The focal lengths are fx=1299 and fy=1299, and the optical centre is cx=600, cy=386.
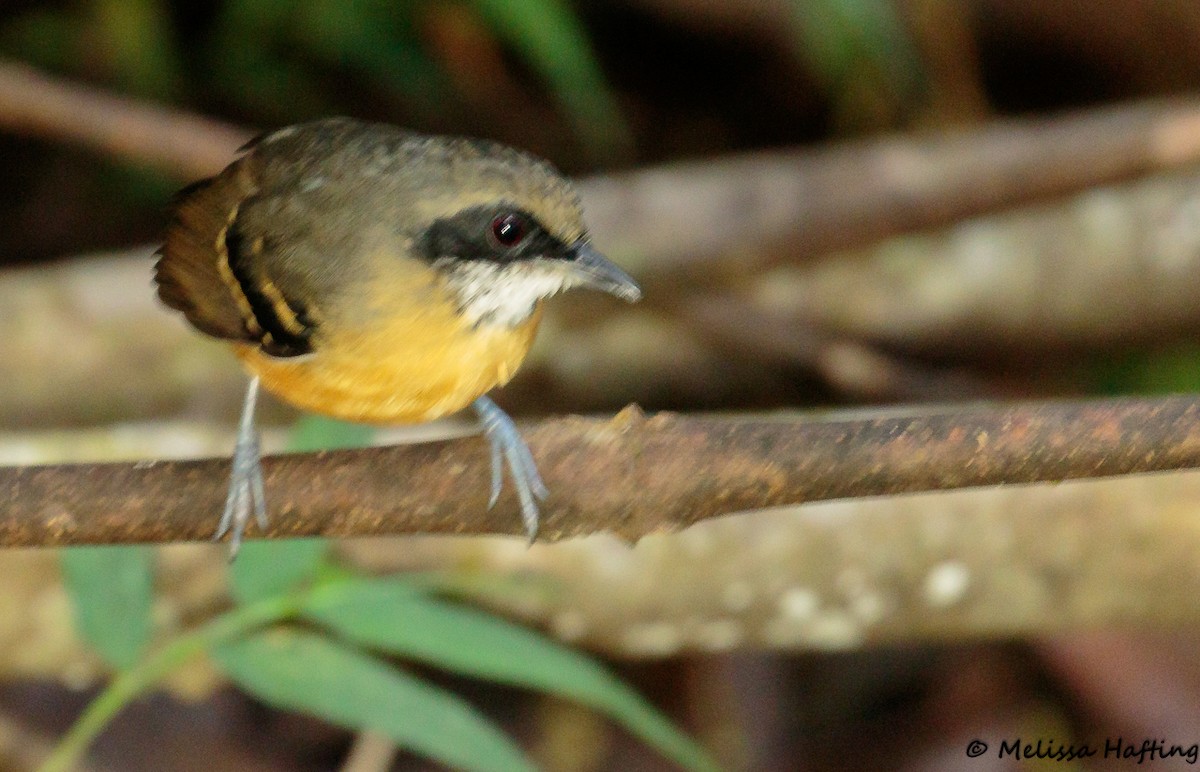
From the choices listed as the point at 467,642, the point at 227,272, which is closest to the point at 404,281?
the point at 227,272

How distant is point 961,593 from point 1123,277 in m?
1.71

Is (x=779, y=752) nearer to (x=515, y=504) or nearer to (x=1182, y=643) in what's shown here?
(x=1182, y=643)

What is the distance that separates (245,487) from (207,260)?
1.59 ft

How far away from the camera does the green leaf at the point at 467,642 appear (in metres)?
2.43

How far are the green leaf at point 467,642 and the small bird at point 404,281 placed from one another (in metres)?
0.34

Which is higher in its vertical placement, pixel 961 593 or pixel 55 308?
pixel 55 308

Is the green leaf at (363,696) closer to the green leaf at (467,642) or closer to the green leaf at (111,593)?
the green leaf at (467,642)

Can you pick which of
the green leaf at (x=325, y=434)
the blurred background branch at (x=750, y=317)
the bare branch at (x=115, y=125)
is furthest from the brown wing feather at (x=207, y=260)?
the bare branch at (x=115, y=125)

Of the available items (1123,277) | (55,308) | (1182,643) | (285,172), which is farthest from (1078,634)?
(55,308)

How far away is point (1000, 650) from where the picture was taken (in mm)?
3883

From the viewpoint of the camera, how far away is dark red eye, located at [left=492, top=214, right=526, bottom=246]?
6.67 feet

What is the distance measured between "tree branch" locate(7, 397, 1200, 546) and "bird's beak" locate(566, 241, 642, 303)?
29 cm

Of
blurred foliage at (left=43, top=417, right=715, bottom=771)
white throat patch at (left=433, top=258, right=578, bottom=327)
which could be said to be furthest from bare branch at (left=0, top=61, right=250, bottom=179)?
white throat patch at (left=433, top=258, right=578, bottom=327)

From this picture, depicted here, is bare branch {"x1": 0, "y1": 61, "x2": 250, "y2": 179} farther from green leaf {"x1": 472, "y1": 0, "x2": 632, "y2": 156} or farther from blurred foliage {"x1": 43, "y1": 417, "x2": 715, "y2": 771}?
blurred foliage {"x1": 43, "y1": 417, "x2": 715, "y2": 771}
